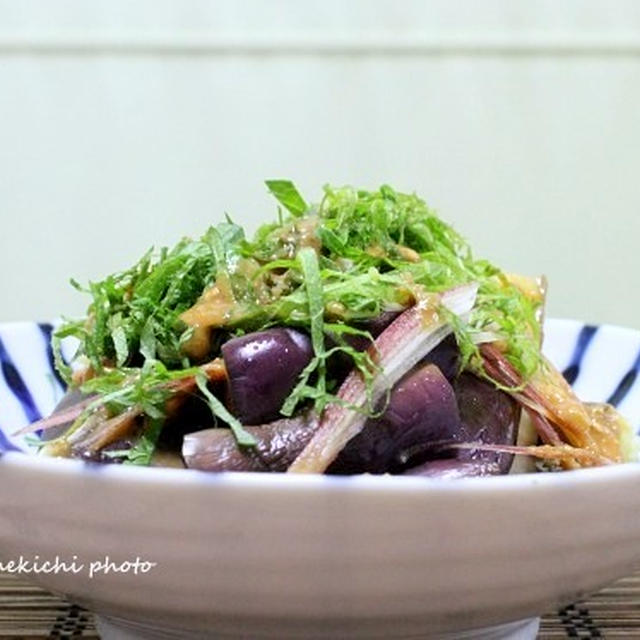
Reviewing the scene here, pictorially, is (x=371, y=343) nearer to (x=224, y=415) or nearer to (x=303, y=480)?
(x=224, y=415)

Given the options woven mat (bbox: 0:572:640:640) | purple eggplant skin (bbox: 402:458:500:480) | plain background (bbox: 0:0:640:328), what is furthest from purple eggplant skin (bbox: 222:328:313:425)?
plain background (bbox: 0:0:640:328)

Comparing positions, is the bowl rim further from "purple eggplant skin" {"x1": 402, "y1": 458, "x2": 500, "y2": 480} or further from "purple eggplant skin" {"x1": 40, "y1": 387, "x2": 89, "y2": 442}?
"purple eggplant skin" {"x1": 40, "y1": 387, "x2": 89, "y2": 442}

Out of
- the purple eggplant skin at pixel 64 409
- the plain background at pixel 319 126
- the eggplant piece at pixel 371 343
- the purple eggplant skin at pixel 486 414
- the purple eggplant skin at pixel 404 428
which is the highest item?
the eggplant piece at pixel 371 343

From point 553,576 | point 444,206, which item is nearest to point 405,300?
point 553,576

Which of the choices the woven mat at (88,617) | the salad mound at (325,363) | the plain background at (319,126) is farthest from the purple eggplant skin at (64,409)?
the plain background at (319,126)

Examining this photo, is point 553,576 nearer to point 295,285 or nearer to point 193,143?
point 295,285

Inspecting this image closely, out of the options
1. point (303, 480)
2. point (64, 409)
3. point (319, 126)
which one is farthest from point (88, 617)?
point (319, 126)

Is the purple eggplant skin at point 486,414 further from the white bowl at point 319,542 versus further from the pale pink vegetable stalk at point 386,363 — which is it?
the white bowl at point 319,542
